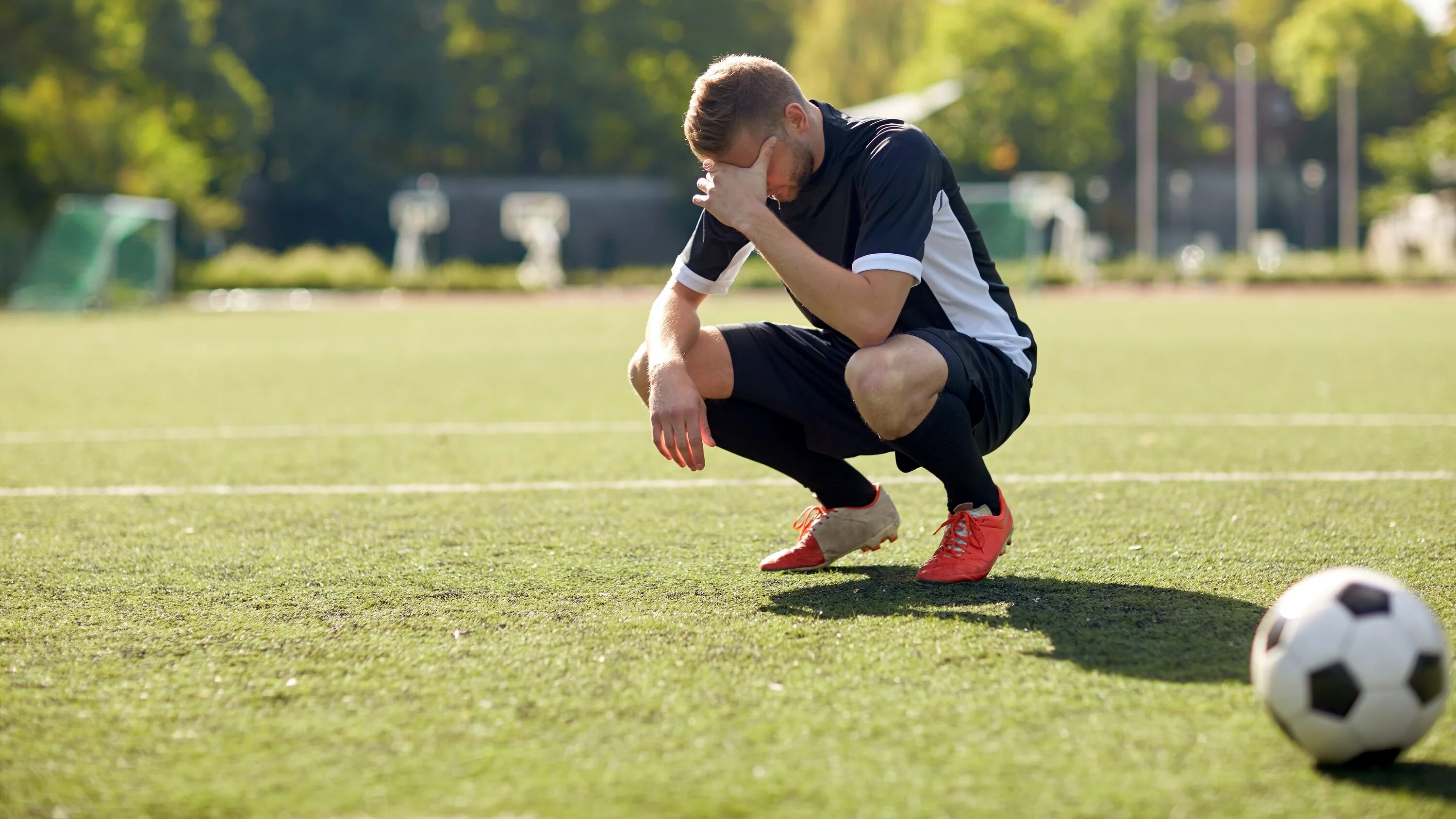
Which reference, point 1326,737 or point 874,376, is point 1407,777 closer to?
point 1326,737

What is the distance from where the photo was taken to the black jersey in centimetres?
331

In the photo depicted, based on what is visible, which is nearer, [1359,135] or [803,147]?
[803,147]

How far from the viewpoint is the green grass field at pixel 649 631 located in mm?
2160

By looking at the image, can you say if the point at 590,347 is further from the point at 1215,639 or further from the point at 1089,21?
the point at 1089,21

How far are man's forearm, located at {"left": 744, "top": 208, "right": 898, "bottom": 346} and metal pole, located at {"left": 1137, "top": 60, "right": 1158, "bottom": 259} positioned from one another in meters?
45.5

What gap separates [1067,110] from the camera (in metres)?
52.0

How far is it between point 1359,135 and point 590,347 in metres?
51.3

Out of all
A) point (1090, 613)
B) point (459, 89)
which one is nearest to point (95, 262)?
point (1090, 613)

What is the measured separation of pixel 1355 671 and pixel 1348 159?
55.9 m

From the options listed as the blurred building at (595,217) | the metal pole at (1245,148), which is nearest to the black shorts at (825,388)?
the metal pole at (1245,148)

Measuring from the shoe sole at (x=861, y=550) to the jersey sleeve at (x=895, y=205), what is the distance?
851 mm

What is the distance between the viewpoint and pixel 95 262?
2461cm

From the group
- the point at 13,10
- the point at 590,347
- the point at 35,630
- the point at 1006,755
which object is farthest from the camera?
the point at 13,10

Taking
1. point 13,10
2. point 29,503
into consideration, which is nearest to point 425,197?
point 13,10
